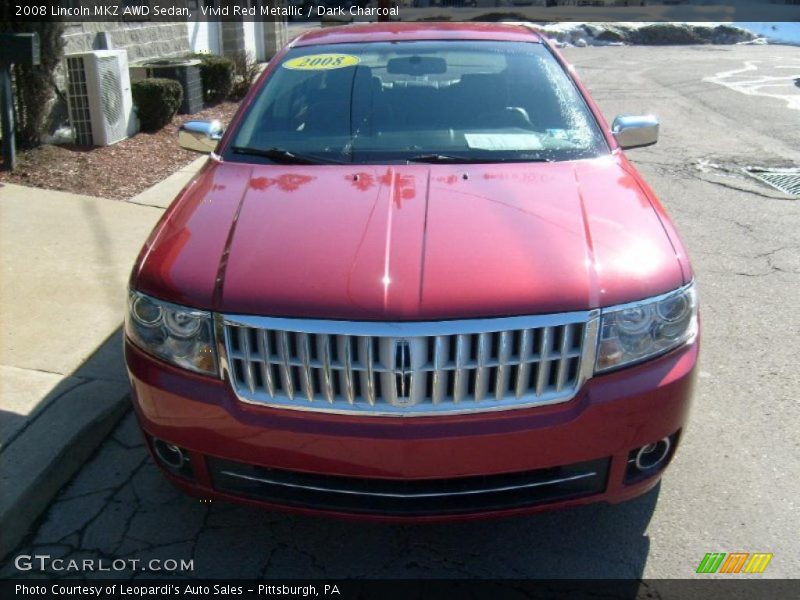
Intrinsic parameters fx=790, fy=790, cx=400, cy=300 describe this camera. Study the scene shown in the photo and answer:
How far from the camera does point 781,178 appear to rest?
→ 811 centimetres

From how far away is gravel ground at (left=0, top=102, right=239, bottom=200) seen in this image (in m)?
7.06

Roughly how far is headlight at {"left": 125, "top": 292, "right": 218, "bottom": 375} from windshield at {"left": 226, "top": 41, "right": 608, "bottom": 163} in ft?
3.70

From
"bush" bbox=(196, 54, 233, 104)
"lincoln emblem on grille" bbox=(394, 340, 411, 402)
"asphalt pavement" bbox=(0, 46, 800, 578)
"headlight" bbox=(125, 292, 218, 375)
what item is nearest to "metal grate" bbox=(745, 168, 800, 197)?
"asphalt pavement" bbox=(0, 46, 800, 578)

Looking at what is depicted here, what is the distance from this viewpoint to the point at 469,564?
279 cm

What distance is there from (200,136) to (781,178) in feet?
20.8

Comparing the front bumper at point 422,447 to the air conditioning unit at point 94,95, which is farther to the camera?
the air conditioning unit at point 94,95

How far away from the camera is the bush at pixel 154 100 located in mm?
9000

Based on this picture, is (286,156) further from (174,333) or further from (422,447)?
(422,447)

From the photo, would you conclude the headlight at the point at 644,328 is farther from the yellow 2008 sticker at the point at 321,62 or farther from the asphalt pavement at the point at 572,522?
the yellow 2008 sticker at the point at 321,62

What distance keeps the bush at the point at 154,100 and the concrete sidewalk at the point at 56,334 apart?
2595 mm

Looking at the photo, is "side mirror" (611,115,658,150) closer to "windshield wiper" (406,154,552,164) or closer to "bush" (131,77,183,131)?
"windshield wiper" (406,154,552,164)

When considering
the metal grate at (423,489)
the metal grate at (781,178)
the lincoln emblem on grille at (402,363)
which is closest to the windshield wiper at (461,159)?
the lincoln emblem on grille at (402,363)

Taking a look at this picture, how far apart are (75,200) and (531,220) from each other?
500cm

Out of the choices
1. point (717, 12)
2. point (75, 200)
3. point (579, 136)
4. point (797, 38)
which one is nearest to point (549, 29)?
point (797, 38)
